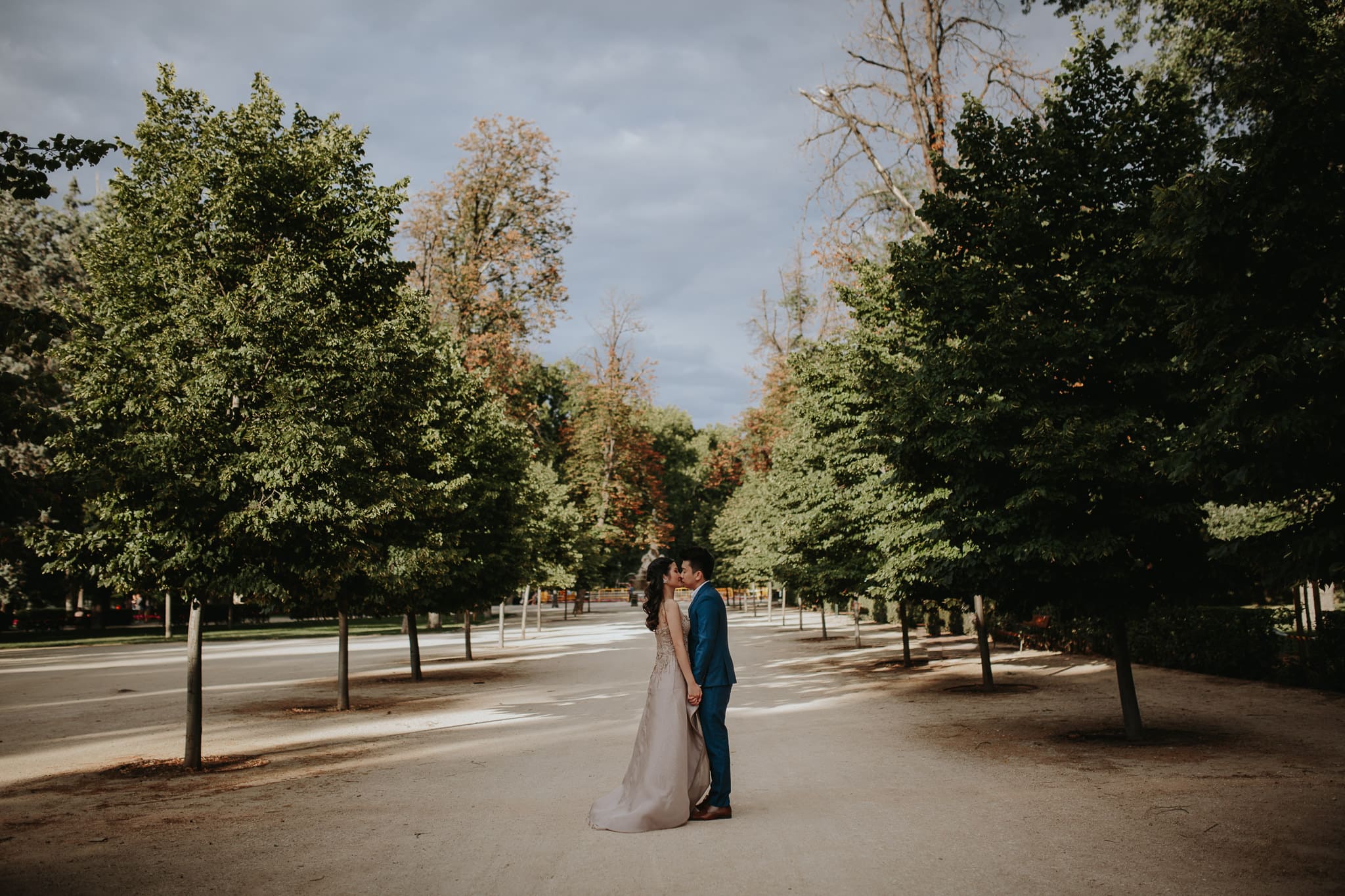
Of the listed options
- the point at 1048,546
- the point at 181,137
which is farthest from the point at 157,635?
the point at 1048,546

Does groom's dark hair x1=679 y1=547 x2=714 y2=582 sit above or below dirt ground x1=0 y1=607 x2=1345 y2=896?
above

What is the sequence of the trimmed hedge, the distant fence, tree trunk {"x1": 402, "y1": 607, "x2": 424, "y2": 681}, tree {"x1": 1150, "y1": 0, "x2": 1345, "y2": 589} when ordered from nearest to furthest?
1. tree {"x1": 1150, "y1": 0, "x2": 1345, "y2": 589}
2. the trimmed hedge
3. tree trunk {"x1": 402, "y1": 607, "x2": 424, "y2": 681}
4. the distant fence

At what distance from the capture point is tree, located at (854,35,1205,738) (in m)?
10.1

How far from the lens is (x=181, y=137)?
38.7 ft

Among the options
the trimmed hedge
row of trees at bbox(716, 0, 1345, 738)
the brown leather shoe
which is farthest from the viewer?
the trimmed hedge

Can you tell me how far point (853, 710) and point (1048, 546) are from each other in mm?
5573

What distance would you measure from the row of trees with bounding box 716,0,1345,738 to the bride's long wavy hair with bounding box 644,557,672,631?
162 inches

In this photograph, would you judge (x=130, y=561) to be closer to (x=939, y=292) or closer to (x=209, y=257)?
(x=209, y=257)

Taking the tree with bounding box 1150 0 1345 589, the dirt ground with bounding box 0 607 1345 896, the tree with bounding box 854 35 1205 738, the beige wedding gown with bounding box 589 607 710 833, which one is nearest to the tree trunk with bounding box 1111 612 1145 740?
the tree with bounding box 854 35 1205 738

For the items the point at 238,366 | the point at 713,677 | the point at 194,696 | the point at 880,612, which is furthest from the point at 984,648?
the point at 880,612

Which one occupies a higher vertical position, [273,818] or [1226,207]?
[1226,207]

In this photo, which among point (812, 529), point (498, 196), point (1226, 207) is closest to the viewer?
point (1226, 207)

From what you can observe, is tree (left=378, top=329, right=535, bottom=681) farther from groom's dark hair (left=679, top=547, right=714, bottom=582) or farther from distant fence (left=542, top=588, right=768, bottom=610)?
distant fence (left=542, top=588, right=768, bottom=610)

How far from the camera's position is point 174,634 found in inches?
1831
